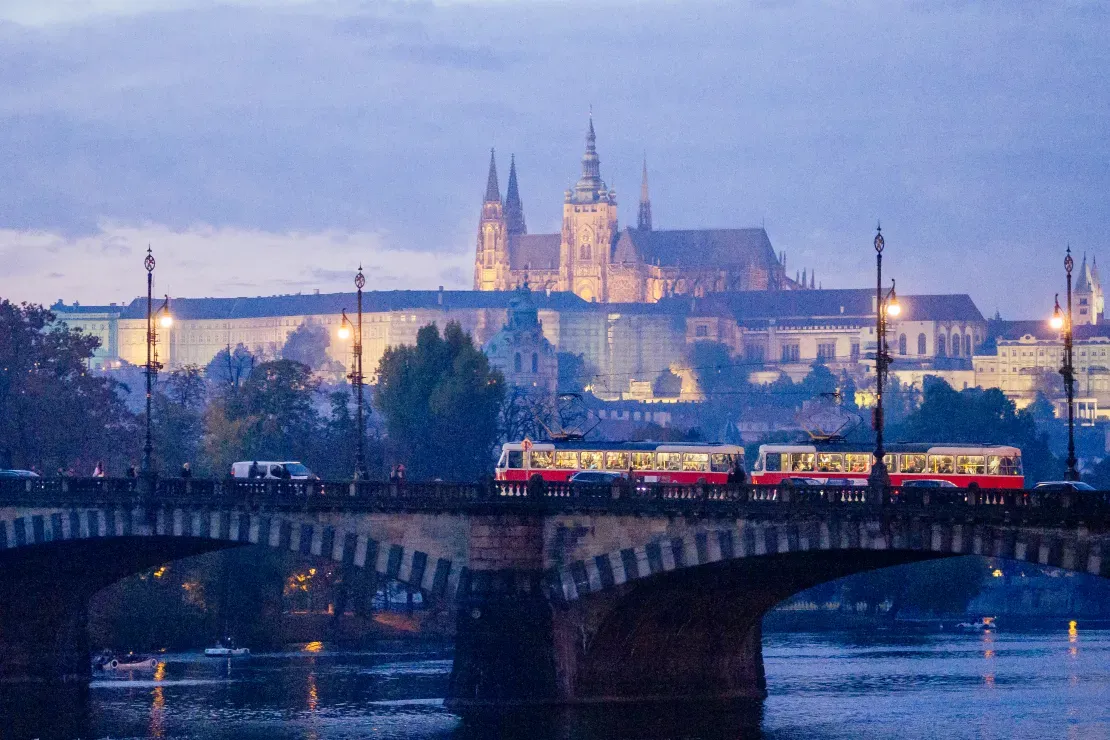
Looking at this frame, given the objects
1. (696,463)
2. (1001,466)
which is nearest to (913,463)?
(1001,466)

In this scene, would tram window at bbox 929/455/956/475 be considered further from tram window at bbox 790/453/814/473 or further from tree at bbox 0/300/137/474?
tree at bbox 0/300/137/474

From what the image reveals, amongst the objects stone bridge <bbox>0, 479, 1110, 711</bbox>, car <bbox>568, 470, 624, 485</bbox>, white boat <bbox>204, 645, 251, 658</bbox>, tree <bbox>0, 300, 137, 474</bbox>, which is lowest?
white boat <bbox>204, 645, 251, 658</bbox>

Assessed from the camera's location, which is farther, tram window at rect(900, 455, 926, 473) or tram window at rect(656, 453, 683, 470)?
tram window at rect(656, 453, 683, 470)

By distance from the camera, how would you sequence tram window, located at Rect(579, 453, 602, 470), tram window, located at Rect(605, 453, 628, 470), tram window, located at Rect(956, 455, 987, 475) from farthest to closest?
1. tram window, located at Rect(579, 453, 602, 470)
2. tram window, located at Rect(605, 453, 628, 470)
3. tram window, located at Rect(956, 455, 987, 475)

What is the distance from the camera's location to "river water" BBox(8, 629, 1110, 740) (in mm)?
72938

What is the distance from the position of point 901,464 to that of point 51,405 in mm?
48134

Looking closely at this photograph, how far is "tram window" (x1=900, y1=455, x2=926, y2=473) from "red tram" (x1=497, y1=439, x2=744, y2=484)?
6565 millimetres

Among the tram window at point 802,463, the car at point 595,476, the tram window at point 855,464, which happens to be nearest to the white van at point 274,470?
the car at point 595,476

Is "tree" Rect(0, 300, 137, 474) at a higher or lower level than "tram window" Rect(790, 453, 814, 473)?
higher

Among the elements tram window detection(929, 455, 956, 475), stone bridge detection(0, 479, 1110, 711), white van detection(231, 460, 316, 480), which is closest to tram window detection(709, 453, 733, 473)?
tram window detection(929, 455, 956, 475)

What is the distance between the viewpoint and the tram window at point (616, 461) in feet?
300

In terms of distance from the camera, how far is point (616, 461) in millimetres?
92062

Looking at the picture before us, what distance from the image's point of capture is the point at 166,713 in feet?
260

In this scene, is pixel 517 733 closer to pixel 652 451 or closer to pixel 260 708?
pixel 260 708
